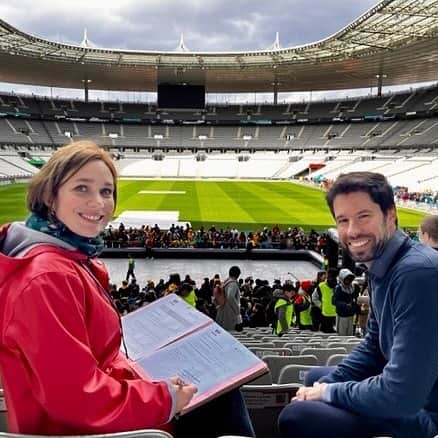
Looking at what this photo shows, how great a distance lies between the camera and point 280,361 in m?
3.87

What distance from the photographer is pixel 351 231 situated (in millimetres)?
2080

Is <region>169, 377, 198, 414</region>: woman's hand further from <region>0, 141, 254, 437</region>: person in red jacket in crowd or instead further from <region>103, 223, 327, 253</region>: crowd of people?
<region>103, 223, 327, 253</region>: crowd of people

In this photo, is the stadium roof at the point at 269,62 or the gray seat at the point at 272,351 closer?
the gray seat at the point at 272,351

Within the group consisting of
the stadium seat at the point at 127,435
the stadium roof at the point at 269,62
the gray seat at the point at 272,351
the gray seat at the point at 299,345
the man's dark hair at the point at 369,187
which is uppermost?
the stadium roof at the point at 269,62

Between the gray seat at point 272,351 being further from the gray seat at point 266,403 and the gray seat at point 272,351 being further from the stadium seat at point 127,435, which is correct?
the stadium seat at point 127,435

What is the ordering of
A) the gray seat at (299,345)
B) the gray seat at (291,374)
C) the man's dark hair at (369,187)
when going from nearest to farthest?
the man's dark hair at (369,187) < the gray seat at (291,374) < the gray seat at (299,345)

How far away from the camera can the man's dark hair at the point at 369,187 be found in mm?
2055

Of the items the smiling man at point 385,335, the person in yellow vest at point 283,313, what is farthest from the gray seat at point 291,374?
the person in yellow vest at point 283,313

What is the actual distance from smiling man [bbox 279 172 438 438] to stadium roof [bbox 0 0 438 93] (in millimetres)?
32076

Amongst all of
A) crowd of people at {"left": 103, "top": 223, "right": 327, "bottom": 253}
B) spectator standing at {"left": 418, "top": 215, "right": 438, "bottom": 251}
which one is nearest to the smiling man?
spectator standing at {"left": 418, "top": 215, "right": 438, "bottom": 251}

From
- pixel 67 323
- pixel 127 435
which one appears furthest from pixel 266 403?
pixel 67 323

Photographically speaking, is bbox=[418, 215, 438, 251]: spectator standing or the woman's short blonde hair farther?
bbox=[418, 215, 438, 251]: spectator standing

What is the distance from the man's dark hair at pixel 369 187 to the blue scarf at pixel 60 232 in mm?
1048

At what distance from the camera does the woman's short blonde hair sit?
1.87 m
